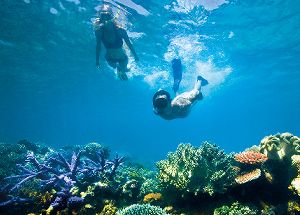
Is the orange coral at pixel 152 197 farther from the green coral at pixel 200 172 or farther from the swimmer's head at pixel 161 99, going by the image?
the swimmer's head at pixel 161 99

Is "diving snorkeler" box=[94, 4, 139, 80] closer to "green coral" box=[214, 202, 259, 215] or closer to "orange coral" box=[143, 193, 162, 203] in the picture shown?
"orange coral" box=[143, 193, 162, 203]

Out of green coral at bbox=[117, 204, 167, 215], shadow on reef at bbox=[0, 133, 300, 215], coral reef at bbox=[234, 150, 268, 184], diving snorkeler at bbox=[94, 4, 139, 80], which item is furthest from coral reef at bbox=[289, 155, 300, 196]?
diving snorkeler at bbox=[94, 4, 139, 80]

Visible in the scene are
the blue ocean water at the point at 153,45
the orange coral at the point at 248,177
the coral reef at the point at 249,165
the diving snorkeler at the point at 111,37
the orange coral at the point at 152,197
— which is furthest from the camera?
the blue ocean water at the point at 153,45

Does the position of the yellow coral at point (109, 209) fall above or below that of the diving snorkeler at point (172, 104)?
below

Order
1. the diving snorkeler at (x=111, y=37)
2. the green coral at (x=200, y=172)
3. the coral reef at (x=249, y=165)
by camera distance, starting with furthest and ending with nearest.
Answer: the diving snorkeler at (x=111, y=37), the coral reef at (x=249, y=165), the green coral at (x=200, y=172)

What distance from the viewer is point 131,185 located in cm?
739

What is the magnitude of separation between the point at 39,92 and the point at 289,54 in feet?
141

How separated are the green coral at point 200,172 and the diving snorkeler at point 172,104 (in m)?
3.39

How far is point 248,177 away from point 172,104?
5062 millimetres

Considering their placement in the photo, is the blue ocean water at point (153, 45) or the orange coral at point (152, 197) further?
the blue ocean water at point (153, 45)

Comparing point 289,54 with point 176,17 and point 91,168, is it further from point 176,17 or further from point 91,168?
point 91,168

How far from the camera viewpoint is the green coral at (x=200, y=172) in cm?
624

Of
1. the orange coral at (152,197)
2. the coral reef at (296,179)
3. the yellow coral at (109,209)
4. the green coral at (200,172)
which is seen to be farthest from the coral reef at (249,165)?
the yellow coral at (109,209)

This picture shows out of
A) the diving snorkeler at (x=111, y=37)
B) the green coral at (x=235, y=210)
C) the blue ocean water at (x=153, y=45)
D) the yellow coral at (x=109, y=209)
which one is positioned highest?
the blue ocean water at (x=153, y=45)
